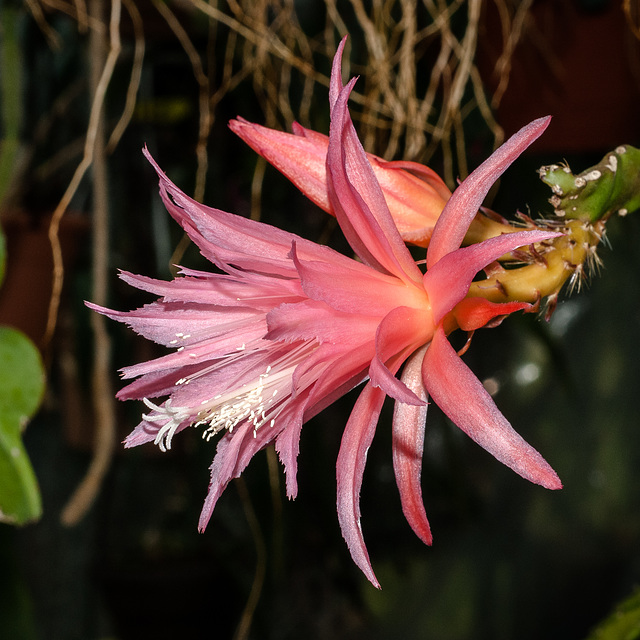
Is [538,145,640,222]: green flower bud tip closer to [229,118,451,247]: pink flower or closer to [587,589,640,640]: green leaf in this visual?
[229,118,451,247]: pink flower

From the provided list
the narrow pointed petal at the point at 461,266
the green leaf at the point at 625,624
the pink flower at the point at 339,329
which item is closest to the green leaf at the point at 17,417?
the pink flower at the point at 339,329

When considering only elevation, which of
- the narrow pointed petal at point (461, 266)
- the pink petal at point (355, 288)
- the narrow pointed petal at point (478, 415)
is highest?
the narrow pointed petal at point (461, 266)

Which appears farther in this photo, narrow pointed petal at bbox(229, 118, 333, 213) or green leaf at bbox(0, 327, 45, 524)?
green leaf at bbox(0, 327, 45, 524)

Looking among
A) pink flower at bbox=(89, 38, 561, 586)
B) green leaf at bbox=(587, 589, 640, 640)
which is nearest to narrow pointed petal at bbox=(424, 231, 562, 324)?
pink flower at bbox=(89, 38, 561, 586)

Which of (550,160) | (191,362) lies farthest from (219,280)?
(550,160)

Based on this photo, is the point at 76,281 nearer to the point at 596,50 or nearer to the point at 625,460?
the point at 596,50

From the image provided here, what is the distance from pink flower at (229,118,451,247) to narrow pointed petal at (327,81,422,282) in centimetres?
2

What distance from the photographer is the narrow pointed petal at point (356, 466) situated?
0.44 meters

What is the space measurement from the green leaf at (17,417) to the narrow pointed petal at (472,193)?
0.57 meters

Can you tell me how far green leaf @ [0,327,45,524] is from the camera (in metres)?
0.77

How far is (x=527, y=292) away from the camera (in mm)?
446

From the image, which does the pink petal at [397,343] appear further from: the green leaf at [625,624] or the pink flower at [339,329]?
the green leaf at [625,624]

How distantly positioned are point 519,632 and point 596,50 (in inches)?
73.1

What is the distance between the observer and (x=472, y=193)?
415mm
